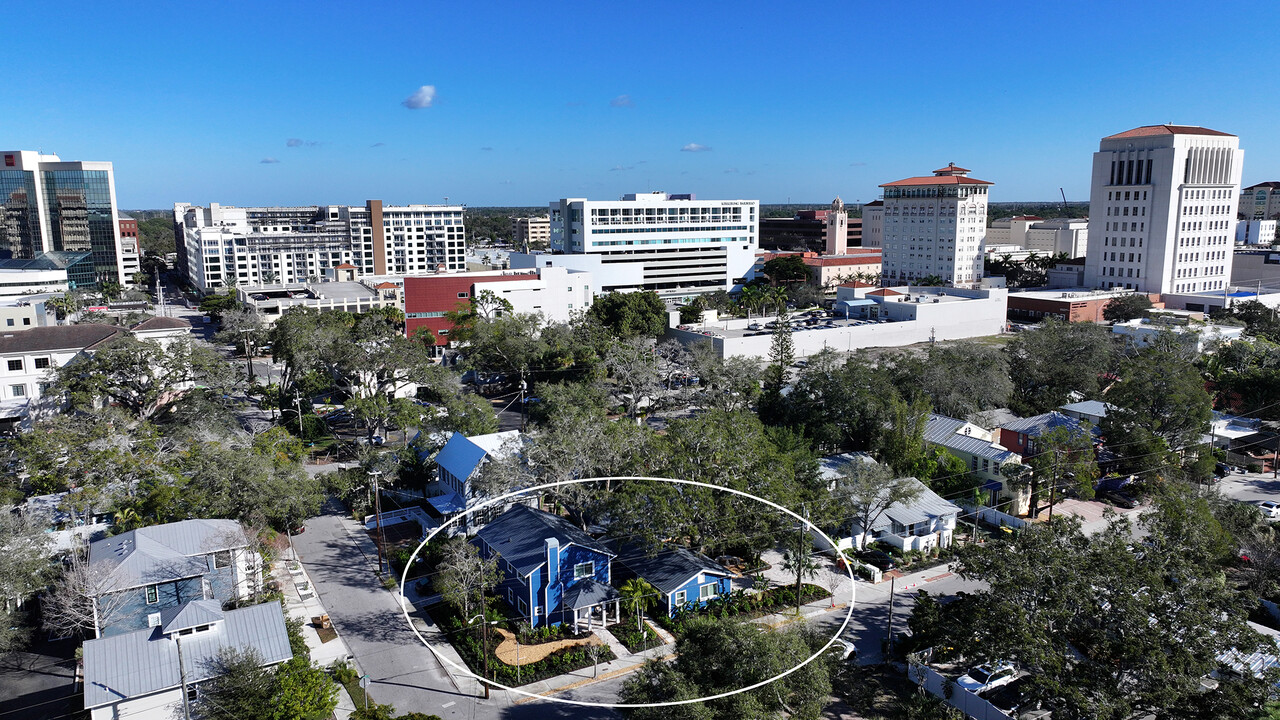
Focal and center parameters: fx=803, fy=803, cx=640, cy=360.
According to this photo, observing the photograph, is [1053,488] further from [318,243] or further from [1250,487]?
[318,243]

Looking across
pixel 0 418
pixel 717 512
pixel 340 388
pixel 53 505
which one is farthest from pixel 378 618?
pixel 0 418

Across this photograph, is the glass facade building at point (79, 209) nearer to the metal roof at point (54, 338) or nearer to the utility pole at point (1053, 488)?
the metal roof at point (54, 338)

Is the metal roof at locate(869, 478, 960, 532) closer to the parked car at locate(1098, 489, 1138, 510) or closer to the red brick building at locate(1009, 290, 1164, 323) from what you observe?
the parked car at locate(1098, 489, 1138, 510)

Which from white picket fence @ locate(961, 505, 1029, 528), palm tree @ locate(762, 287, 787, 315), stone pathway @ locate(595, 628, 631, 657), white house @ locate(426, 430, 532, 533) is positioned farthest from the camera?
palm tree @ locate(762, 287, 787, 315)

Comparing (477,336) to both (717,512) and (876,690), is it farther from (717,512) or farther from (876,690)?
(876,690)

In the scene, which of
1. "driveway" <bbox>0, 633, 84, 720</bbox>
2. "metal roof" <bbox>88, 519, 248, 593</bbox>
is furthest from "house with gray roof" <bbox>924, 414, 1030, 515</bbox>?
"driveway" <bbox>0, 633, 84, 720</bbox>

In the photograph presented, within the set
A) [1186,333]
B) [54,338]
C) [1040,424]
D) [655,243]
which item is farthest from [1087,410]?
[655,243]
